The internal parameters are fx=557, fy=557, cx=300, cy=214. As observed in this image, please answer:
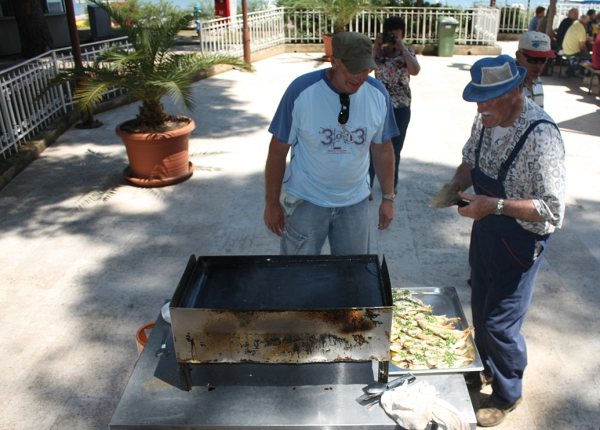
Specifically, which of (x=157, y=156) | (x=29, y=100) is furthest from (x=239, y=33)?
(x=157, y=156)

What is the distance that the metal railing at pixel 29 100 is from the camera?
7680 millimetres

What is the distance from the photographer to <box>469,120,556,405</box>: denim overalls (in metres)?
2.83

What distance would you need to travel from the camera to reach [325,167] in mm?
3217

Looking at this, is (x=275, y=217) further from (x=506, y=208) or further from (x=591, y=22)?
(x=591, y=22)

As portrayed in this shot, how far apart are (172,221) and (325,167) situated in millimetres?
3175

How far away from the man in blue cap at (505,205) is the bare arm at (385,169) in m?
0.43

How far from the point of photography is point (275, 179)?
335cm

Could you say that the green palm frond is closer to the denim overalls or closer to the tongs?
the denim overalls

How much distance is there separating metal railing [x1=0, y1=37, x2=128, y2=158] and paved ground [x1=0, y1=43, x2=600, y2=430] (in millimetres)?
473

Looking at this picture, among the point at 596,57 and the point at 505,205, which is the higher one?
the point at 505,205

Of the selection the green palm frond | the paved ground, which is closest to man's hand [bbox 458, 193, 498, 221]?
the paved ground

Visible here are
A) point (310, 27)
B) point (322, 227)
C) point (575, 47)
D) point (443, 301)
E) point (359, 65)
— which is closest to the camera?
point (359, 65)

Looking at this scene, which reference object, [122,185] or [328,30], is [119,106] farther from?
[328,30]

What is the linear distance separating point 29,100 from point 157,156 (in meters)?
3.12
